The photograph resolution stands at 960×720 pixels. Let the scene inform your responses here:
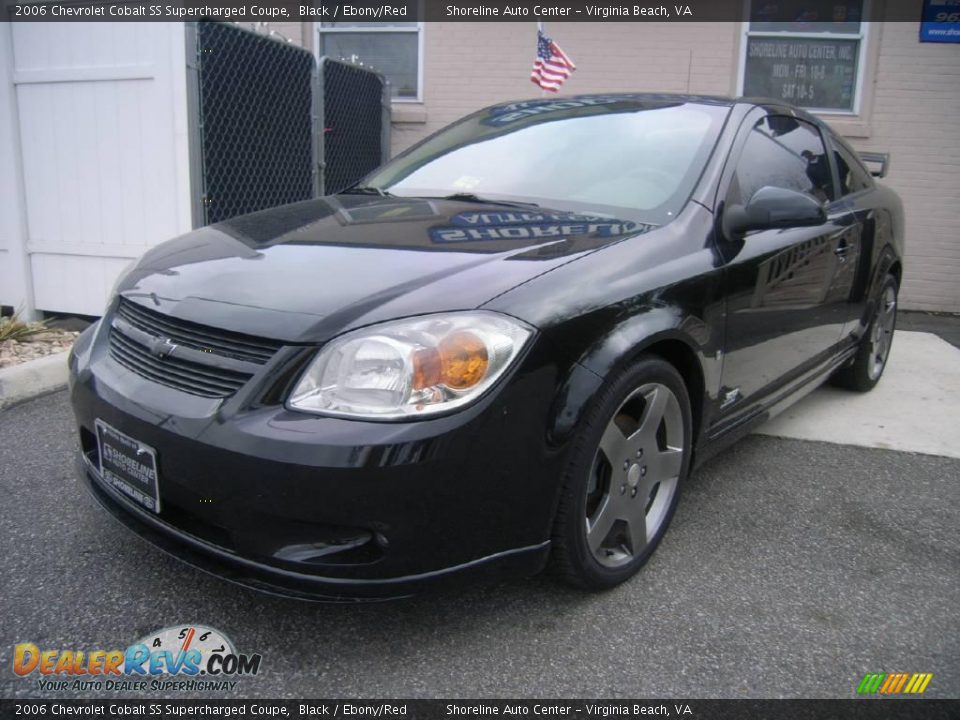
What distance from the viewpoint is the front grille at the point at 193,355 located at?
6.33 feet

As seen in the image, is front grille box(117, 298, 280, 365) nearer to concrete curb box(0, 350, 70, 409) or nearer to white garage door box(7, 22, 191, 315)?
concrete curb box(0, 350, 70, 409)

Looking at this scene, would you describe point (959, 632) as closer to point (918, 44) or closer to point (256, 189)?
point (256, 189)

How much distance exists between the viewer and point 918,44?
6.66 m

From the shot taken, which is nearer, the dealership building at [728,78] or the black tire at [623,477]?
the black tire at [623,477]

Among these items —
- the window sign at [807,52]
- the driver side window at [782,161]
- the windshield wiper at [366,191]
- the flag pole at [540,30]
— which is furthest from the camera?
the window sign at [807,52]

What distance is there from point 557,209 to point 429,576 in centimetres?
136

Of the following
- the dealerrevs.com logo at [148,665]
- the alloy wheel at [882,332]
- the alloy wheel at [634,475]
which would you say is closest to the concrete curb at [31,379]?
the dealerrevs.com logo at [148,665]

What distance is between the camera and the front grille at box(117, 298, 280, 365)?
6.31ft

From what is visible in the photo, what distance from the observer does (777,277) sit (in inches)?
116

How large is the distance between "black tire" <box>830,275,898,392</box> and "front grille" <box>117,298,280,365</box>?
3.50 meters

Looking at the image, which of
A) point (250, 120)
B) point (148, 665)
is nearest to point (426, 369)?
point (148, 665)

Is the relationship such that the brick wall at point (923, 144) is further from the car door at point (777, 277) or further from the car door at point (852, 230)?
the car door at point (777, 277)

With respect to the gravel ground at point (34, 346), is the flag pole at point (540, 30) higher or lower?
higher

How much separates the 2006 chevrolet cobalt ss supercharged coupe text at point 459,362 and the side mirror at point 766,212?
10 mm
